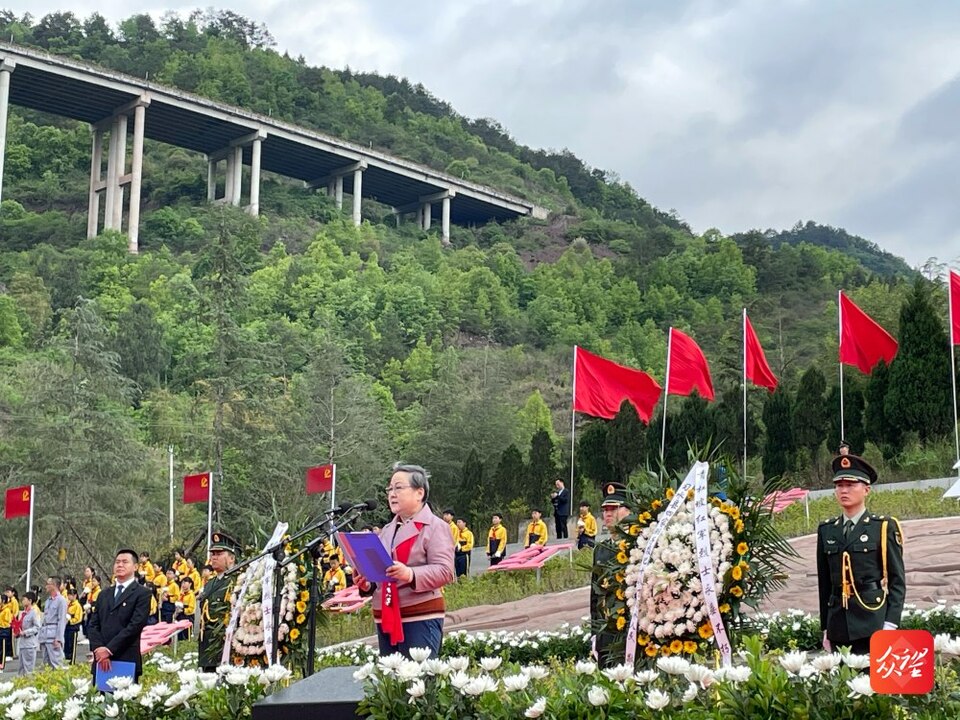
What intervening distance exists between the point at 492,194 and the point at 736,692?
73154 millimetres

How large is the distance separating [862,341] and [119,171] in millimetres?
46234

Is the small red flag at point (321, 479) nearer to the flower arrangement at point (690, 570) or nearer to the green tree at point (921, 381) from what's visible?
the green tree at point (921, 381)

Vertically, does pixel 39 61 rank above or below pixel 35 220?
above

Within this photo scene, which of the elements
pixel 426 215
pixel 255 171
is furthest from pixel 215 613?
pixel 426 215

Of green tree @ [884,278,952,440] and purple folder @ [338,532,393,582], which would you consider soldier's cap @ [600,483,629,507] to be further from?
green tree @ [884,278,952,440]

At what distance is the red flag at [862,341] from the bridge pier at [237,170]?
156 feet

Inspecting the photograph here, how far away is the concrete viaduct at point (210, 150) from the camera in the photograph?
53844mm

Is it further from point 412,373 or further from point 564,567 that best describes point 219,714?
point 412,373

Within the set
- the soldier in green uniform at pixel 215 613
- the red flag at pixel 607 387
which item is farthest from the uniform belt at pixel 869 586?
the red flag at pixel 607 387

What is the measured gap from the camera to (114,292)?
173 feet

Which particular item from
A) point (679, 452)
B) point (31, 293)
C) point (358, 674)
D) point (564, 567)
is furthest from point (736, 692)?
point (31, 293)

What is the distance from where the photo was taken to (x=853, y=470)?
543 cm

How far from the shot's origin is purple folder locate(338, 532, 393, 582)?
4.53m

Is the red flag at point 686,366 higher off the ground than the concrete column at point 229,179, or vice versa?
the concrete column at point 229,179
